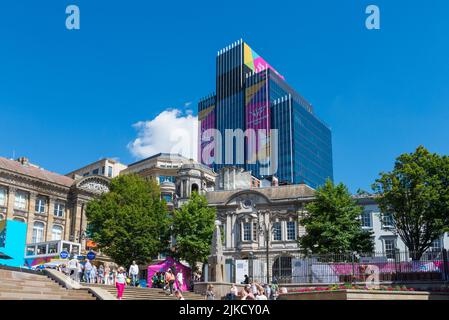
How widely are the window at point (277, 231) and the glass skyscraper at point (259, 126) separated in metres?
65.9

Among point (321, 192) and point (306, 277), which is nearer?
point (306, 277)

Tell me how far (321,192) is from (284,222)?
11492mm

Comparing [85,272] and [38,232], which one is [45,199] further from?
[85,272]

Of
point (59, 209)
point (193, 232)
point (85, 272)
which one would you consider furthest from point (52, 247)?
point (59, 209)

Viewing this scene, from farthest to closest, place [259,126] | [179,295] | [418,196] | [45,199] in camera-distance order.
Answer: [259,126] < [45,199] < [418,196] < [179,295]

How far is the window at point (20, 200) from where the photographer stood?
6319cm

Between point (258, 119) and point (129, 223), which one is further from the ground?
point (258, 119)

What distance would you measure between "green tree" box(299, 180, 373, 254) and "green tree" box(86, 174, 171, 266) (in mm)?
14769

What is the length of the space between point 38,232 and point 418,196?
48.2 m

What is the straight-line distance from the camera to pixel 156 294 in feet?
95.0

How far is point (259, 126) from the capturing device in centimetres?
13638
